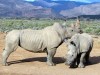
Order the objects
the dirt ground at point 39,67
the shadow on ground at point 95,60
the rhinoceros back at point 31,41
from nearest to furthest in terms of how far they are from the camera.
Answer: the dirt ground at point 39,67, the rhinoceros back at point 31,41, the shadow on ground at point 95,60

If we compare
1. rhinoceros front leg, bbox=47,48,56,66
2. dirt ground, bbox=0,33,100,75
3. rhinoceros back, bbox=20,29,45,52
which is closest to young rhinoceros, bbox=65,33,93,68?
dirt ground, bbox=0,33,100,75

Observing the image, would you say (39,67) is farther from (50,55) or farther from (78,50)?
(78,50)

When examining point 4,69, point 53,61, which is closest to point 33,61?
point 53,61

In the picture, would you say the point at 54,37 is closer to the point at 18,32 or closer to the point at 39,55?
the point at 18,32

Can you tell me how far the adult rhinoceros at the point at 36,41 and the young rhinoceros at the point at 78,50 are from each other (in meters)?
0.51

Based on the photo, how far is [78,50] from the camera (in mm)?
16828

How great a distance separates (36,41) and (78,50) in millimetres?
1737

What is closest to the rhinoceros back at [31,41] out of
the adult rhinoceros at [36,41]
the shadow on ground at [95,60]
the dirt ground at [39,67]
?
the adult rhinoceros at [36,41]

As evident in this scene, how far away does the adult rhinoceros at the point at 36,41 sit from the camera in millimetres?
16883

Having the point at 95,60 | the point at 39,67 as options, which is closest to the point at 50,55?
the point at 39,67

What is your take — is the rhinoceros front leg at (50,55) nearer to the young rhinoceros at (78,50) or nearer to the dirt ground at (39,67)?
the dirt ground at (39,67)

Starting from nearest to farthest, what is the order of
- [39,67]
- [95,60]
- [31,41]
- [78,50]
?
[39,67]
[78,50]
[31,41]
[95,60]

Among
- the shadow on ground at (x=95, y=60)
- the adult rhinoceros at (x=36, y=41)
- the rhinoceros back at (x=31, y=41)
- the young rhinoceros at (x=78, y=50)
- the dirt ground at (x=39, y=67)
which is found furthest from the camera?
the shadow on ground at (x=95, y=60)

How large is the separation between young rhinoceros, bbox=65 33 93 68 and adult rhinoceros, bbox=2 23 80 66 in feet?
1.66
